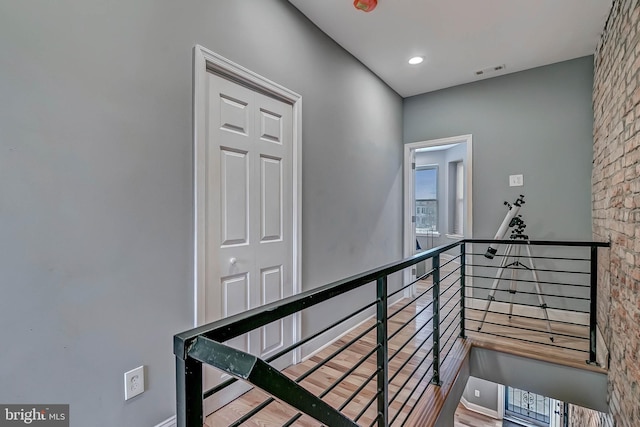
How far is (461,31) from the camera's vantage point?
250cm

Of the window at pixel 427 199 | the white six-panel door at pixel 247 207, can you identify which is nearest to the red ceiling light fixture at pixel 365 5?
the white six-panel door at pixel 247 207

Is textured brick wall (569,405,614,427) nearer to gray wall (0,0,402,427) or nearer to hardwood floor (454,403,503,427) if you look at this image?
hardwood floor (454,403,503,427)

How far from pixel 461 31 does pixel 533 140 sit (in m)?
1.47

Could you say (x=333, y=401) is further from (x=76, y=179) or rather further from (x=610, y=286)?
(x=610, y=286)

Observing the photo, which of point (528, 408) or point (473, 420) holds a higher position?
point (473, 420)

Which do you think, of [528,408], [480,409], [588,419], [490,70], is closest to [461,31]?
[490,70]

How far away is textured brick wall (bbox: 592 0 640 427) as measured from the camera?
1586 millimetres

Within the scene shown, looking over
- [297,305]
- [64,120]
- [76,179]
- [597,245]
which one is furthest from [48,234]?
[597,245]

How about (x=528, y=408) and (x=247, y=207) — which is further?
(x=528, y=408)

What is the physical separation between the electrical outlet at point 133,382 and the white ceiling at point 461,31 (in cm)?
251

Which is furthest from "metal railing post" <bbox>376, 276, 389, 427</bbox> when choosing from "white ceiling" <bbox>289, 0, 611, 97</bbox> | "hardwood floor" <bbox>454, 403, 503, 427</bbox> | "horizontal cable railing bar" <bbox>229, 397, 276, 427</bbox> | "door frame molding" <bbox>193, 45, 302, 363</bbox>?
"hardwood floor" <bbox>454, 403, 503, 427</bbox>

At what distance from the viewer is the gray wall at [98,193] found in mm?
1064

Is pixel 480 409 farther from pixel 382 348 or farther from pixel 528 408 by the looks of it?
pixel 382 348

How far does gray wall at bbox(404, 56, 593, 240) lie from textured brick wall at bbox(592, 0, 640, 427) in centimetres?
47
